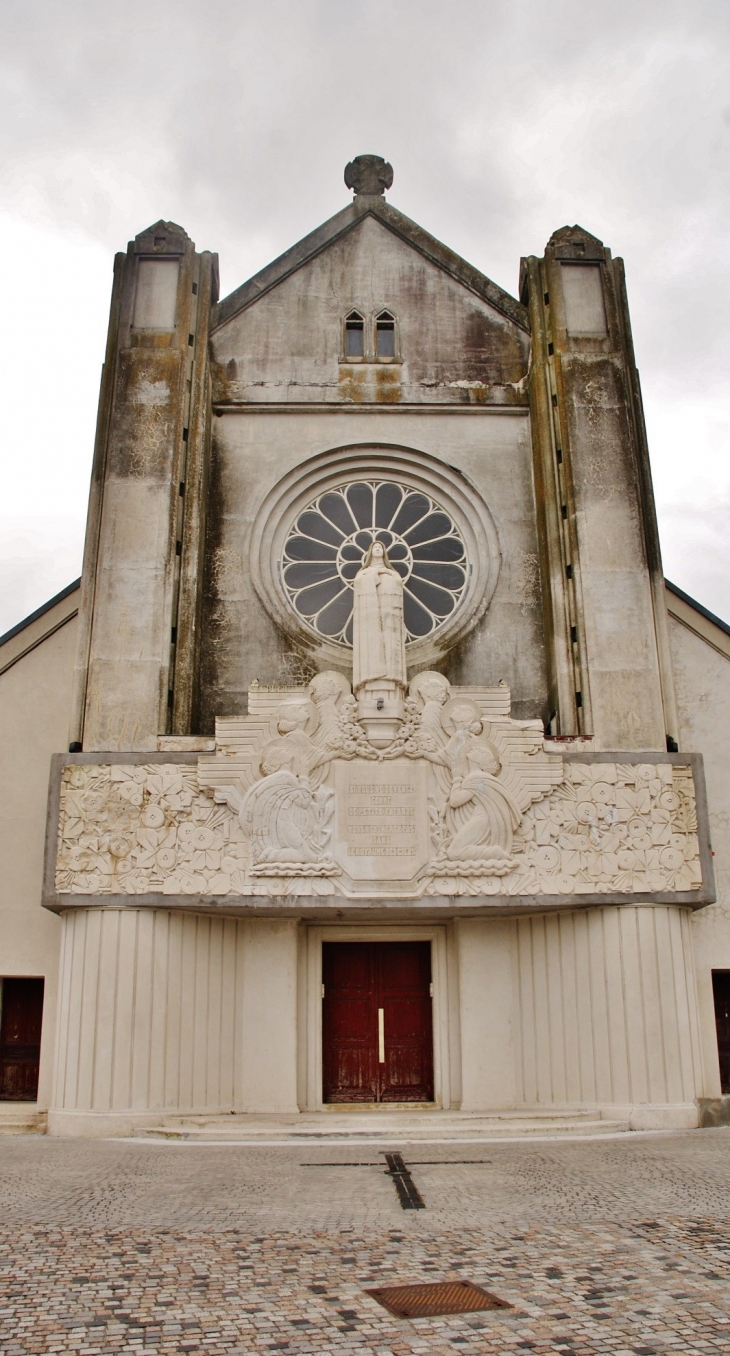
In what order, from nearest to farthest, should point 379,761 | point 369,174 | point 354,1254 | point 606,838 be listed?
point 354,1254, point 606,838, point 379,761, point 369,174

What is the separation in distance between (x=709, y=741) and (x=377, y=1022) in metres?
6.66

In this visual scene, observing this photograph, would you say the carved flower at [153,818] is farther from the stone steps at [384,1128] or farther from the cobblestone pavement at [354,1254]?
the cobblestone pavement at [354,1254]

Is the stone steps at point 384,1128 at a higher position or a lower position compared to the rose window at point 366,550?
lower

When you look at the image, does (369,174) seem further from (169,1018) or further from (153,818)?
(169,1018)

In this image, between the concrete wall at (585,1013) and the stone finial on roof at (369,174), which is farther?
the stone finial on roof at (369,174)

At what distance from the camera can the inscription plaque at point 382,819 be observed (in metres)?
14.4

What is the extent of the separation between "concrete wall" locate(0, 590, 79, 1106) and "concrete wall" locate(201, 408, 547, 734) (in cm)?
238

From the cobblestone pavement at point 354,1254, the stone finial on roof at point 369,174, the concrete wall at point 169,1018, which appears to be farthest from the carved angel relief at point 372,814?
the stone finial on roof at point 369,174

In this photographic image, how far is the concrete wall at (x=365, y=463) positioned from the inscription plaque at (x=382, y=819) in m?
2.75

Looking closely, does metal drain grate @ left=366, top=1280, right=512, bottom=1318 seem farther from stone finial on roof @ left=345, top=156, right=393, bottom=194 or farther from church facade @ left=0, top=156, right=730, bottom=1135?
stone finial on roof @ left=345, top=156, right=393, bottom=194

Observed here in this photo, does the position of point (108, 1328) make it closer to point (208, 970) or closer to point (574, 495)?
point (208, 970)

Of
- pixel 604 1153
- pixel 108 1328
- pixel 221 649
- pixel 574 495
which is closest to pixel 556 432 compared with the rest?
pixel 574 495

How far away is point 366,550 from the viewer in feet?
59.4

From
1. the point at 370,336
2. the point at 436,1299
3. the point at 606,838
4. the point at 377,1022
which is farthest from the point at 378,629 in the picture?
the point at 436,1299
